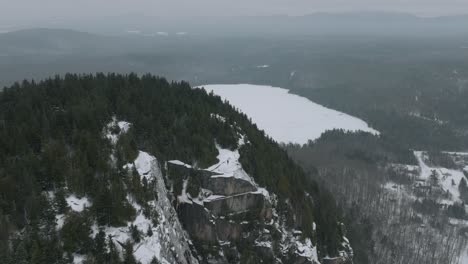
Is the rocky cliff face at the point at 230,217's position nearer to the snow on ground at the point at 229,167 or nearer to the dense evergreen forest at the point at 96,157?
the snow on ground at the point at 229,167

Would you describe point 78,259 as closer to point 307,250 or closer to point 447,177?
point 307,250

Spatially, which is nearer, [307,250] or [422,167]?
[307,250]

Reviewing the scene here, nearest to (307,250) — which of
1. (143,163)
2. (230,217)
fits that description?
(230,217)

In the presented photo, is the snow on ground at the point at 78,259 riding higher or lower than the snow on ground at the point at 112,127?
lower

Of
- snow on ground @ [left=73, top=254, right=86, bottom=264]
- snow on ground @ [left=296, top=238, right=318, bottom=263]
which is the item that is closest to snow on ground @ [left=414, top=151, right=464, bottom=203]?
snow on ground @ [left=296, top=238, right=318, bottom=263]

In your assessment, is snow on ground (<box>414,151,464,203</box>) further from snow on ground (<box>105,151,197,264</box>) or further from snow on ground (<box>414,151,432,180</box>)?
snow on ground (<box>105,151,197,264</box>)

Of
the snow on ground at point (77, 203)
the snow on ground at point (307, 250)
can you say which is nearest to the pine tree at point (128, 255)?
the snow on ground at point (77, 203)
